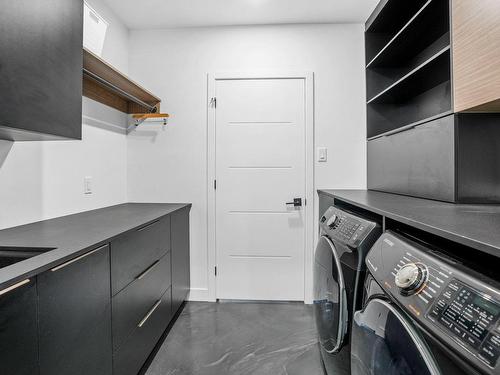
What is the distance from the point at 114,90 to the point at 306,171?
1621mm

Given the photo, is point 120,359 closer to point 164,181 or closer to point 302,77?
point 164,181

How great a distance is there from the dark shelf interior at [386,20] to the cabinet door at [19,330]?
2.48 m

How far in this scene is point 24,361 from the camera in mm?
782

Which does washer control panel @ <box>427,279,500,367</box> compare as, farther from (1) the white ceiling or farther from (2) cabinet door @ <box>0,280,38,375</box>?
(1) the white ceiling

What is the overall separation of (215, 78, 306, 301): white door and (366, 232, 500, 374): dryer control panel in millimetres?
1741

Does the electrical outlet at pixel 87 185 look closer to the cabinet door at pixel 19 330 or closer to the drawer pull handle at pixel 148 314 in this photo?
the drawer pull handle at pixel 148 314

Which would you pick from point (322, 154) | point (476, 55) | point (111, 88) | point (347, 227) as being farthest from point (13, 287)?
point (322, 154)

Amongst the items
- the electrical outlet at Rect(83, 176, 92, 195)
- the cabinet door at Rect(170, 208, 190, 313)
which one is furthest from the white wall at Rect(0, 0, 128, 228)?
the cabinet door at Rect(170, 208, 190, 313)

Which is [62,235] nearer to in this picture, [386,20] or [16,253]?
[16,253]

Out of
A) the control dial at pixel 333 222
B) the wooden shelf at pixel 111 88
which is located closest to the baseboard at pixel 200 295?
the control dial at pixel 333 222

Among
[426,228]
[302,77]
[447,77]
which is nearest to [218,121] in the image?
[302,77]

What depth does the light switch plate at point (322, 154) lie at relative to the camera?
2498 millimetres

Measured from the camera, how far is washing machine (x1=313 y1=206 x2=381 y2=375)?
1096 millimetres

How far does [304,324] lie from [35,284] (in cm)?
189
